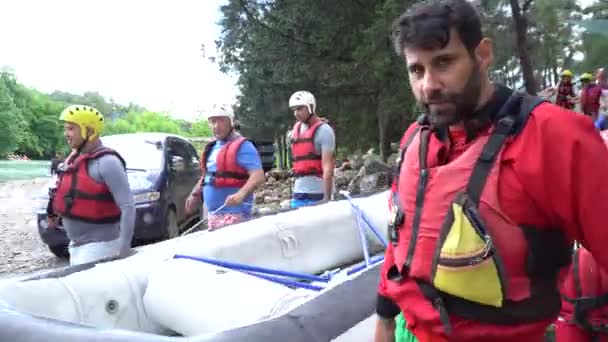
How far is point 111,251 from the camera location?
4.14 m

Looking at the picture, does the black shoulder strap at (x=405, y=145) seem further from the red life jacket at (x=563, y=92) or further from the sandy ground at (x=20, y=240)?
the red life jacket at (x=563, y=92)

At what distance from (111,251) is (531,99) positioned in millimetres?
3266

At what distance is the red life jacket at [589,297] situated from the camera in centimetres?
212

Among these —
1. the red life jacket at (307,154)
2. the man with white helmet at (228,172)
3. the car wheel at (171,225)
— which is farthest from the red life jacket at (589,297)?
the car wheel at (171,225)

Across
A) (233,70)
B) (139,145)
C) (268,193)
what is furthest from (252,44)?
(139,145)

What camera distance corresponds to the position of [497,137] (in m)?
1.49

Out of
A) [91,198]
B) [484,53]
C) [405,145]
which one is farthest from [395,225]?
[91,198]

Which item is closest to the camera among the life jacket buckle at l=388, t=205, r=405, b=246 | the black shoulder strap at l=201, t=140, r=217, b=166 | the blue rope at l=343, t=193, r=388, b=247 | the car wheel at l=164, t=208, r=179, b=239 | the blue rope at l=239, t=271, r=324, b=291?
the life jacket buckle at l=388, t=205, r=405, b=246

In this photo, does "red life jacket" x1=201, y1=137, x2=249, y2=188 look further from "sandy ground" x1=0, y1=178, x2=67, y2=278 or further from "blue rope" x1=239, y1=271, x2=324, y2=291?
"sandy ground" x1=0, y1=178, x2=67, y2=278

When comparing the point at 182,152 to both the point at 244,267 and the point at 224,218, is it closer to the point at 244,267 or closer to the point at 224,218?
the point at 224,218

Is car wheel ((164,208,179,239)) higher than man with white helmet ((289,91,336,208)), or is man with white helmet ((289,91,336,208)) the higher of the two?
man with white helmet ((289,91,336,208))

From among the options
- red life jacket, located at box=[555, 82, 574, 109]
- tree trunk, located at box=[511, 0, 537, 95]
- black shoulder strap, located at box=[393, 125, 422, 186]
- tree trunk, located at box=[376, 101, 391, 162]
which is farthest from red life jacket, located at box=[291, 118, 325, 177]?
tree trunk, located at box=[376, 101, 391, 162]

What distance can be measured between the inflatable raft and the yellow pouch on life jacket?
2.76 feet

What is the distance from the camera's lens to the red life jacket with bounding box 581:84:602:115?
31.9ft
